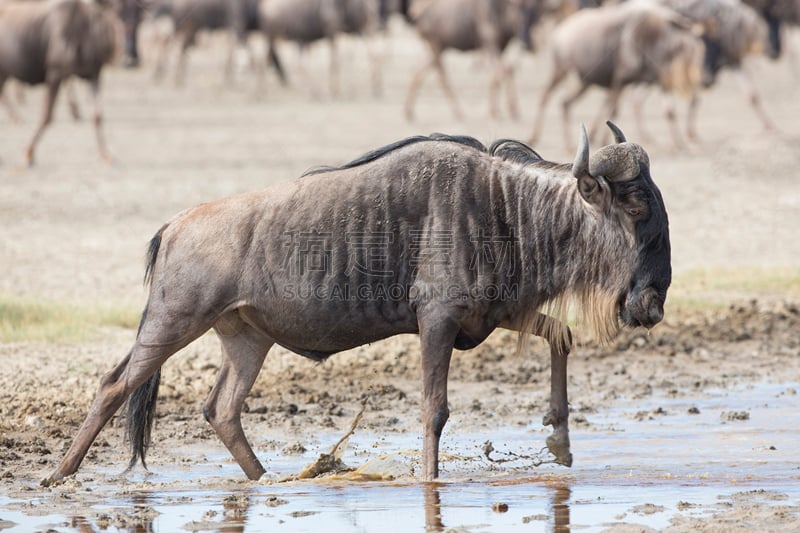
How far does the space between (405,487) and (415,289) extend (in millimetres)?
743

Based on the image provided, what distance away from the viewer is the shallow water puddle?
15.5 ft

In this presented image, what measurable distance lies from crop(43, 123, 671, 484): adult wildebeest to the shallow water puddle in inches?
10.5

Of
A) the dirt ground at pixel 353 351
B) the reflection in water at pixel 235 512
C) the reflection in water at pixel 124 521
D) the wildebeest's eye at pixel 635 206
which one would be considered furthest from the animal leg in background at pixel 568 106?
the reflection in water at pixel 124 521

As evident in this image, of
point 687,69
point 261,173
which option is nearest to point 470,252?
point 261,173

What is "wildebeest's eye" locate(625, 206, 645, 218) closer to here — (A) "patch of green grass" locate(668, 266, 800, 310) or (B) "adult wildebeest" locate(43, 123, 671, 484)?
(B) "adult wildebeest" locate(43, 123, 671, 484)

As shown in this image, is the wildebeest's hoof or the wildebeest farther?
the wildebeest

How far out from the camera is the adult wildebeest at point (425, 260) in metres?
5.39

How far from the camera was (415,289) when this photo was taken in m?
5.41

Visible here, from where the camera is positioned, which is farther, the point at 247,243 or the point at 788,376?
the point at 788,376

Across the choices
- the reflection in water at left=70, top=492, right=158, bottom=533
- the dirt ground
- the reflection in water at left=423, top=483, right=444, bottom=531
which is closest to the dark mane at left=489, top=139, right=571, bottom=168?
the reflection in water at left=423, top=483, right=444, bottom=531

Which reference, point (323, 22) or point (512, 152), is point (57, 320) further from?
point (323, 22)

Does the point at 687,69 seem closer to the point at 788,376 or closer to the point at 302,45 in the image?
the point at 788,376

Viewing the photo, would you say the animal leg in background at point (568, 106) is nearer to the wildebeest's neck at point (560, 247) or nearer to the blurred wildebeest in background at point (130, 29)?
the wildebeest's neck at point (560, 247)

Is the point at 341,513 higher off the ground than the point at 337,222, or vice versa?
the point at 337,222
